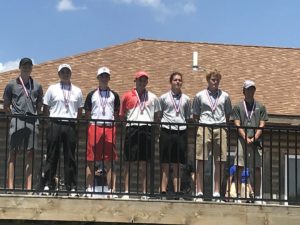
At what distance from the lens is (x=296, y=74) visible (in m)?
18.0

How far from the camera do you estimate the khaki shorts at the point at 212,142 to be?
8.90 m

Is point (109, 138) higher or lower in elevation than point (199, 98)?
lower

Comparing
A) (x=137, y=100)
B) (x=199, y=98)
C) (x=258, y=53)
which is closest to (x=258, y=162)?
(x=199, y=98)

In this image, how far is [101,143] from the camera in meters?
8.80

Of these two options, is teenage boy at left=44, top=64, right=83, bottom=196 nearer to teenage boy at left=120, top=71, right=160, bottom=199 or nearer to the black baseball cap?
the black baseball cap

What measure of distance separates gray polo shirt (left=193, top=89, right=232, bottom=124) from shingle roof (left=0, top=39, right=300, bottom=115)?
22.8ft

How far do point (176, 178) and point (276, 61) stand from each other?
10963mm

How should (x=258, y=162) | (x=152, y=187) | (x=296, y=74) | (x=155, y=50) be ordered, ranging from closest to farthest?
(x=152, y=187) < (x=258, y=162) < (x=296, y=74) < (x=155, y=50)

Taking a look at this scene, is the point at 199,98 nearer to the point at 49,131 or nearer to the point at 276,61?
the point at 49,131

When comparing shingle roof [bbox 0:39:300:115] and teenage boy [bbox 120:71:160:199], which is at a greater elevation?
shingle roof [bbox 0:39:300:115]

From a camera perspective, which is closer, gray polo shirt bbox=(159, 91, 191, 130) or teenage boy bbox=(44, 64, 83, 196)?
teenage boy bbox=(44, 64, 83, 196)

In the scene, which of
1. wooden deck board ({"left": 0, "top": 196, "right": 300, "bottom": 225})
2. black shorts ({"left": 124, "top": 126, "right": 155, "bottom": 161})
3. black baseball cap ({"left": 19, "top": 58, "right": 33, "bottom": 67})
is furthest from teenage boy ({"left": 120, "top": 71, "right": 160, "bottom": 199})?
→ black baseball cap ({"left": 19, "top": 58, "right": 33, "bottom": 67})

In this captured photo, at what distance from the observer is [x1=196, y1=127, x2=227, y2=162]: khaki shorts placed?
8.90 metres

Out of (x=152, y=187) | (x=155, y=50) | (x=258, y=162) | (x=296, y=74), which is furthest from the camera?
(x=155, y=50)
